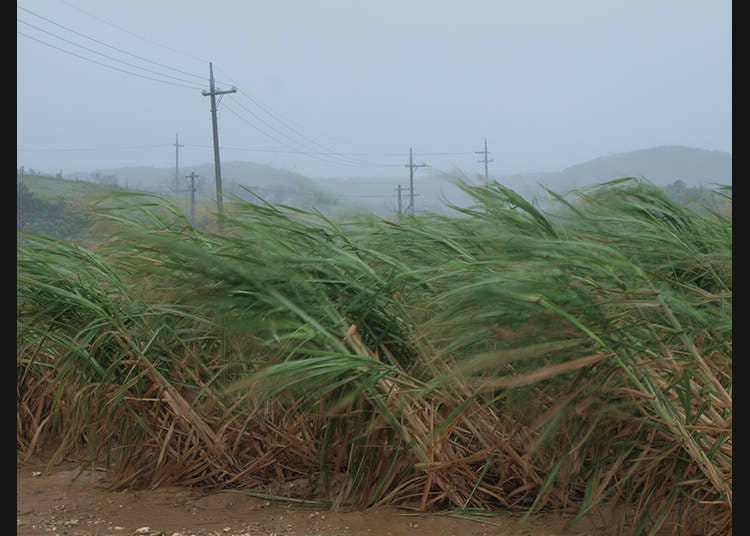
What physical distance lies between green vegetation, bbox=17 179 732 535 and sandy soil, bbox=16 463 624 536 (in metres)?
0.07

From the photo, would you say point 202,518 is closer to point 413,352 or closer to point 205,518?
point 205,518

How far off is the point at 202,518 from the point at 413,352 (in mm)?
857

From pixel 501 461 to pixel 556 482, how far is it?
171 millimetres

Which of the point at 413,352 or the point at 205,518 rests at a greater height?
the point at 413,352

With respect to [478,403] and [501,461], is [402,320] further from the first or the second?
[501,461]

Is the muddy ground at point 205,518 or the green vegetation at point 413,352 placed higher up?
the green vegetation at point 413,352

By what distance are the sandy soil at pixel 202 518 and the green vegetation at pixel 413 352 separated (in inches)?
2.7

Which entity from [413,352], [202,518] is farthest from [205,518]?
[413,352]

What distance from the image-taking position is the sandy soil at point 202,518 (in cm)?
246

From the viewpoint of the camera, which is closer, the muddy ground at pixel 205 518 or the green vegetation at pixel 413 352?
the green vegetation at pixel 413 352

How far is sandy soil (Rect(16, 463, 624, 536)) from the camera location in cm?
246

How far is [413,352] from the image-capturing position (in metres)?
2.65

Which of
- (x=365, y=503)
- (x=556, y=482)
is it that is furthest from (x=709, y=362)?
(x=365, y=503)

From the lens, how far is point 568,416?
220 centimetres
